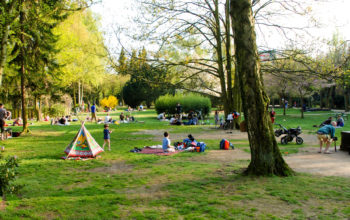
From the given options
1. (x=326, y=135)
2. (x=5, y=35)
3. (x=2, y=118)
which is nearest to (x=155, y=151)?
(x=326, y=135)

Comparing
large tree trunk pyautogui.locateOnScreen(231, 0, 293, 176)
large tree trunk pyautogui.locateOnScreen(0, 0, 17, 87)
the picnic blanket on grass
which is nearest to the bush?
the picnic blanket on grass

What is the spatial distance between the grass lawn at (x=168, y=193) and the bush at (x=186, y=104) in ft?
80.2

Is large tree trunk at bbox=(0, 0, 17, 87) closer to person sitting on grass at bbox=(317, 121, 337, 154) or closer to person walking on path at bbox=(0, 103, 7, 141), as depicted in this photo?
person walking on path at bbox=(0, 103, 7, 141)

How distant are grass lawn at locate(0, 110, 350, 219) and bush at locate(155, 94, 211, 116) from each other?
2443 centimetres

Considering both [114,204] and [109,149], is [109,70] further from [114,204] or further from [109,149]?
[114,204]

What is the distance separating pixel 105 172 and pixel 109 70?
30.4 ft

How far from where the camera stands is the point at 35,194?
641 cm

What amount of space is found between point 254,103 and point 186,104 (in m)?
27.2

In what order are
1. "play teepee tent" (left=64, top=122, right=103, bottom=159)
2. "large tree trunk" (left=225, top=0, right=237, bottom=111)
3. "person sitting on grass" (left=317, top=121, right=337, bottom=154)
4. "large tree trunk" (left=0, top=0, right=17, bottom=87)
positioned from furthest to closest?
"large tree trunk" (left=225, top=0, right=237, bottom=111) < "person sitting on grass" (left=317, top=121, right=337, bottom=154) < "play teepee tent" (left=64, top=122, right=103, bottom=159) < "large tree trunk" (left=0, top=0, right=17, bottom=87)

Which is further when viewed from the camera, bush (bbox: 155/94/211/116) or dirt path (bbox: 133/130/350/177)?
bush (bbox: 155/94/211/116)

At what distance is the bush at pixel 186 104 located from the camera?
34.2 metres

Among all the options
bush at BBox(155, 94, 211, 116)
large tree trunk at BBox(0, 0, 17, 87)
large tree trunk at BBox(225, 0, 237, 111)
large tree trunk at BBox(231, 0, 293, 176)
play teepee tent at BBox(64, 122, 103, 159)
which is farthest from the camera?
bush at BBox(155, 94, 211, 116)

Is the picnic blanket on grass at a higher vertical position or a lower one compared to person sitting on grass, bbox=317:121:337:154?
lower

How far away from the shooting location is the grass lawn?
17.0ft
